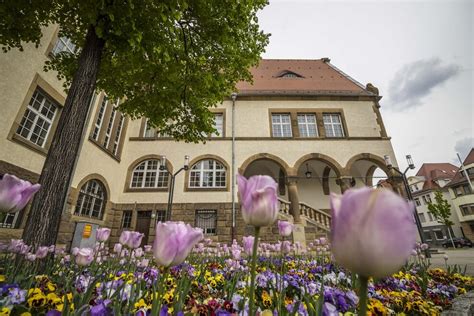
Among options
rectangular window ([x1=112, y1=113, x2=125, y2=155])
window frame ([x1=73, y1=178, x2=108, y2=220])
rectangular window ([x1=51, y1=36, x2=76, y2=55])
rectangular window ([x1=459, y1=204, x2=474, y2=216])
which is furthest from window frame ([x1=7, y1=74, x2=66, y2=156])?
rectangular window ([x1=459, y1=204, x2=474, y2=216])

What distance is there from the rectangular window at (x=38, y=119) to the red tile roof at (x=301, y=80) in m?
10.3

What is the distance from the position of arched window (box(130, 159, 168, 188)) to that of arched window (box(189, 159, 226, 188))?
A: 1.62 meters

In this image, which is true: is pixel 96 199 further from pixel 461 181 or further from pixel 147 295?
pixel 461 181

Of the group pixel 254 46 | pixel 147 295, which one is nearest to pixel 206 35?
pixel 254 46

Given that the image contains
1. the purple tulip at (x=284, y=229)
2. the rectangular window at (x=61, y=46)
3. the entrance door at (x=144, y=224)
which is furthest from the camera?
the entrance door at (x=144, y=224)

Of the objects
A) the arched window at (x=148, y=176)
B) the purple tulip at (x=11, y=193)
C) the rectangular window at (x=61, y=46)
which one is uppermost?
the rectangular window at (x=61, y=46)

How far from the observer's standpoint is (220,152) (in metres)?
13.8

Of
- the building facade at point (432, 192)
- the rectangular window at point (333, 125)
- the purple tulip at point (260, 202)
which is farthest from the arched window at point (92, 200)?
the building facade at point (432, 192)

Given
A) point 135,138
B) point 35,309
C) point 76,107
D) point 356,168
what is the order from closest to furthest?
point 35,309 → point 76,107 → point 135,138 → point 356,168

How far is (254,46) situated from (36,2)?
15.7 ft

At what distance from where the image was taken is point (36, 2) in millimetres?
4770

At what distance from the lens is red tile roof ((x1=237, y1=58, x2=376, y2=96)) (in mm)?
15555

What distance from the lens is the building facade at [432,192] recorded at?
3395cm

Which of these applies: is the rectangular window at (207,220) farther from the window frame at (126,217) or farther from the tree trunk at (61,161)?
the tree trunk at (61,161)
